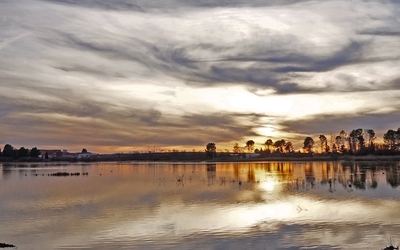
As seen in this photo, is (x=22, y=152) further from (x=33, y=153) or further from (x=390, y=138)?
(x=390, y=138)

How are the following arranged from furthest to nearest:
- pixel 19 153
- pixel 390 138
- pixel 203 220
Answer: pixel 19 153, pixel 390 138, pixel 203 220

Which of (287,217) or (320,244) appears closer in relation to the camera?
(320,244)

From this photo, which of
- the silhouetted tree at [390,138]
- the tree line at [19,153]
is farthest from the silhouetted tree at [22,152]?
the silhouetted tree at [390,138]

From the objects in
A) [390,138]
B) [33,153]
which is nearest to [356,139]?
[390,138]

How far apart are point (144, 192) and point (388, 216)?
22.1 meters

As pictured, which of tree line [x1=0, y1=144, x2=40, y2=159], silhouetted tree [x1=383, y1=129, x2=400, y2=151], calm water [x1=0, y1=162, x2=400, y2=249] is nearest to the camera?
calm water [x1=0, y1=162, x2=400, y2=249]

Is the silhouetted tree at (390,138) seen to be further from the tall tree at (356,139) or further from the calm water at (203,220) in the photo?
the calm water at (203,220)

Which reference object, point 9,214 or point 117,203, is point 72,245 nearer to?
point 9,214

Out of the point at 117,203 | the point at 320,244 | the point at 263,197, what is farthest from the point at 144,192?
the point at 320,244

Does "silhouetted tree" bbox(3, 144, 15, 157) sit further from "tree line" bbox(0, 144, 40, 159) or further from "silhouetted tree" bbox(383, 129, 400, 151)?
"silhouetted tree" bbox(383, 129, 400, 151)

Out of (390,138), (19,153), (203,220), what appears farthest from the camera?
(19,153)

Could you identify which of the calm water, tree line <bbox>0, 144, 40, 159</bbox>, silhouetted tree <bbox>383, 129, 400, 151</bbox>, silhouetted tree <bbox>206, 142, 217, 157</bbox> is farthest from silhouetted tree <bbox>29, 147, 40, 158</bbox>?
the calm water

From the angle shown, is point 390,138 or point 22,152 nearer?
point 390,138

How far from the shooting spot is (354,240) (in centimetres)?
1881
